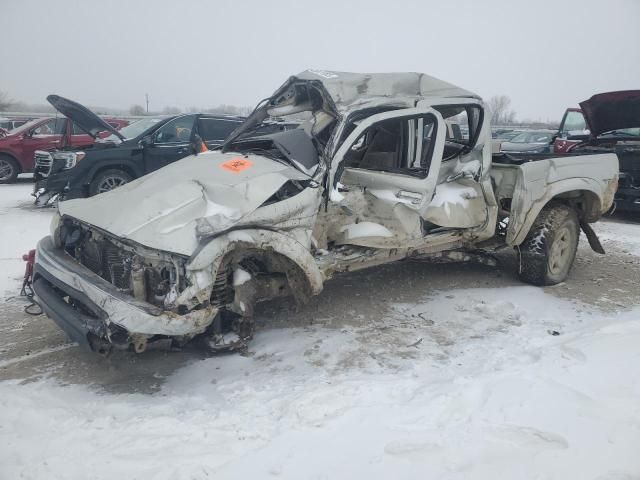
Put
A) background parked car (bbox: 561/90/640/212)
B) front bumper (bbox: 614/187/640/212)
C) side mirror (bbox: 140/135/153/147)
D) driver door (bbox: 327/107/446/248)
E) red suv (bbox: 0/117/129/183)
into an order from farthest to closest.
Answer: red suv (bbox: 0/117/129/183) < side mirror (bbox: 140/135/153/147) < front bumper (bbox: 614/187/640/212) < background parked car (bbox: 561/90/640/212) < driver door (bbox: 327/107/446/248)

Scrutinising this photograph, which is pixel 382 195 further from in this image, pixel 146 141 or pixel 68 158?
pixel 68 158

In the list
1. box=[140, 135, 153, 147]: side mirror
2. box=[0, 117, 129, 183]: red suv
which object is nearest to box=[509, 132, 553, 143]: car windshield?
box=[140, 135, 153, 147]: side mirror

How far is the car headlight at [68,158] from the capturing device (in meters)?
8.31

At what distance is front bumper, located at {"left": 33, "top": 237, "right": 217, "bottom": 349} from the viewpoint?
2928 millimetres

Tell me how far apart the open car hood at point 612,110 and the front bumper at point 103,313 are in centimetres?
825

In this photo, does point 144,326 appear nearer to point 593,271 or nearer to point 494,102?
point 593,271

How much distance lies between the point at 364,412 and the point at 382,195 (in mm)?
1921

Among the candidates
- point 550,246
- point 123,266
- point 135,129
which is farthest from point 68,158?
point 550,246

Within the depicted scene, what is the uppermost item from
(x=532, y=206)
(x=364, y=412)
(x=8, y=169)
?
(x=532, y=206)

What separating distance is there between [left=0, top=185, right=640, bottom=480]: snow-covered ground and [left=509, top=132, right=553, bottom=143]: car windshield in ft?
44.8

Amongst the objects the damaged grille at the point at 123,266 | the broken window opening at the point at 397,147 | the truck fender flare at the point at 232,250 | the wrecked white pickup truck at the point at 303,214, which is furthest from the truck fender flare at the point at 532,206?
the damaged grille at the point at 123,266

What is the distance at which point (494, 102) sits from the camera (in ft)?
243

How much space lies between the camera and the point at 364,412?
2.88 metres

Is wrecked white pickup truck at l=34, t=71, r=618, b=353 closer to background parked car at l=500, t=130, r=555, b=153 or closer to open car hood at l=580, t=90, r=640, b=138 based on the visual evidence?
open car hood at l=580, t=90, r=640, b=138
